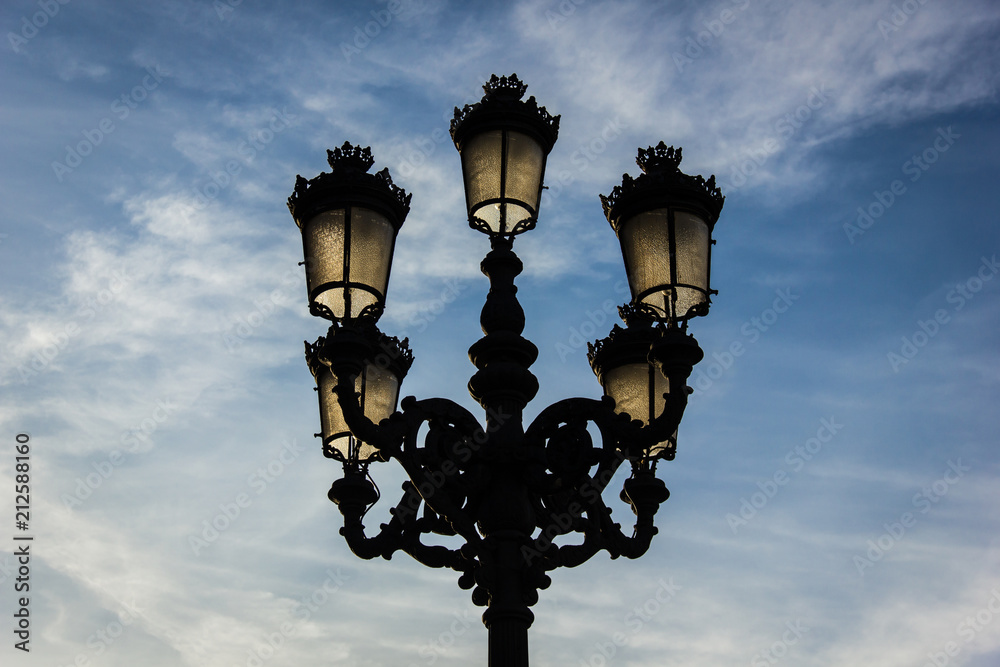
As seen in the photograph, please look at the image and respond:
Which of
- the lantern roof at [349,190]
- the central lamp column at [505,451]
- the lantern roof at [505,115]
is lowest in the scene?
the central lamp column at [505,451]

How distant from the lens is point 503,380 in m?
5.59

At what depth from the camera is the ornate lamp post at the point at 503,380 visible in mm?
5266

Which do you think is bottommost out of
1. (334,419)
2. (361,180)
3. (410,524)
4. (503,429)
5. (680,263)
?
(410,524)

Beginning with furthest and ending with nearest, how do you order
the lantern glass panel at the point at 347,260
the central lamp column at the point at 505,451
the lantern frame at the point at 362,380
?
1. the lantern frame at the point at 362,380
2. the lantern glass panel at the point at 347,260
3. the central lamp column at the point at 505,451

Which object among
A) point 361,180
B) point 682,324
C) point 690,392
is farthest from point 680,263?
point 361,180

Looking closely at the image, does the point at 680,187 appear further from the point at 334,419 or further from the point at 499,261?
the point at 334,419

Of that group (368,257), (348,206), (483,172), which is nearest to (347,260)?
(368,257)

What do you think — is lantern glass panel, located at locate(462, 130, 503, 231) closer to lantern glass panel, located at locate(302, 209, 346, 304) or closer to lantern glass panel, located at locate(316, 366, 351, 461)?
lantern glass panel, located at locate(302, 209, 346, 304)

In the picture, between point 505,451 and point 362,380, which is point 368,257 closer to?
point 362,380

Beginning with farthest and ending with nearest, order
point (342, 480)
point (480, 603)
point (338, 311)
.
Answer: point (342, 480) → point (338, 311) → point (480, 603)

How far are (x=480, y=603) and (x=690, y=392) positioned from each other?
1547mm

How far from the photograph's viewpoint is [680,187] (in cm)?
586

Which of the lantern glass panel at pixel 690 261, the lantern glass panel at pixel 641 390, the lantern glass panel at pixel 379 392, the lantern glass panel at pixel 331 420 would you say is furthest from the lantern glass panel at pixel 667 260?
the lantern glass panel at pixel 331 420

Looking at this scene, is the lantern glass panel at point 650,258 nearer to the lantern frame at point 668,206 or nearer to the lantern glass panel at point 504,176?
the lantern frame at point 668,206
